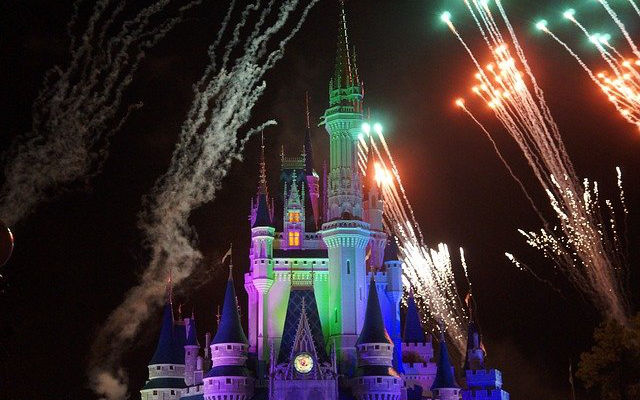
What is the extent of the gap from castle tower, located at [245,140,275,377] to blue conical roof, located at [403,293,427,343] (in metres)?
15.5

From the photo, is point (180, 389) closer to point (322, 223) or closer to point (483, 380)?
point (322, 223)

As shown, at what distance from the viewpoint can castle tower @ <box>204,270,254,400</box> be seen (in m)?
82.0

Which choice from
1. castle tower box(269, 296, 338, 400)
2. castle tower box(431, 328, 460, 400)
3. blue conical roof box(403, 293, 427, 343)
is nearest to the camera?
castle tower box(269, 296, 338, 400)

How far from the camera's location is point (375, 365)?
8275 centimetres

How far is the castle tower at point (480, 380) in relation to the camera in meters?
90.6

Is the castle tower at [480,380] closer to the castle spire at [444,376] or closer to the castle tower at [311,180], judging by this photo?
the castle spire at [444,376]

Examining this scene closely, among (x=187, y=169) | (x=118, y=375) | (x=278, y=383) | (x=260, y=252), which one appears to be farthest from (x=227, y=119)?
(x=118, y=375)

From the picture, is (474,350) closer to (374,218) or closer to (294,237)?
(374,218)

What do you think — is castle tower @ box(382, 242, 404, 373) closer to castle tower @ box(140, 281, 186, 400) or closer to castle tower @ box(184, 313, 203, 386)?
castle tower @ box(184, 313, 203, 386)

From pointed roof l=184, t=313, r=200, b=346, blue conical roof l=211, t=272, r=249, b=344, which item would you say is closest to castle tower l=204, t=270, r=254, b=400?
blue conical roof l=211, t=272, r=249, b=344

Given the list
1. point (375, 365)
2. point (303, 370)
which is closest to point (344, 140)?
point (375, 365)

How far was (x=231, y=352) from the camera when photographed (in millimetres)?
83438

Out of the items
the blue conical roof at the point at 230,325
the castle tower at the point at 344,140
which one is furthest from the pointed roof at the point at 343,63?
the blue conical roof at the point at 230,325

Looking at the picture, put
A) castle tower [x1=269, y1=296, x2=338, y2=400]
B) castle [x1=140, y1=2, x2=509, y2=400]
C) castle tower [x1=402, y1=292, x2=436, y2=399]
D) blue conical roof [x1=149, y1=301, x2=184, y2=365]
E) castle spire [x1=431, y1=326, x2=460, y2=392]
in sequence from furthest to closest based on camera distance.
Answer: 1. castle tower [x1=402, y1=292, x2=436, y2=399]
2. blue conical roof [x1=149, y1=301, x2=184, y2=365]
3. castle spire [x1=431, y1=326, x2=460, y2=392]
4. castle [x1=140, y1=2, x2=509, y2=400]
5. castle tower [x1=269, y1=296, x2=338, y2=400]
